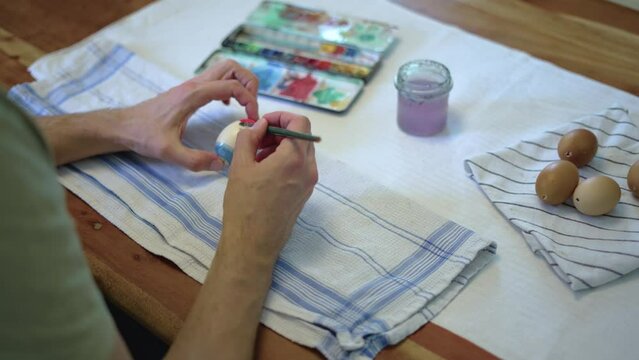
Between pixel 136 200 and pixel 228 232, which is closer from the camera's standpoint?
pixel 228 232

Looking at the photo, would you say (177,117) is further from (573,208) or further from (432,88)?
(573,208)

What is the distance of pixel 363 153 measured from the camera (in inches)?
34.7

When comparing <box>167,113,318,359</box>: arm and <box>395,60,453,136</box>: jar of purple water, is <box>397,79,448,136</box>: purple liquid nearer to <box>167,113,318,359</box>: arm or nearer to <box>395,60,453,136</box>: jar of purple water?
<box>395,60,453,136</box>: jar of purple water

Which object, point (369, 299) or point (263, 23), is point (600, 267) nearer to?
A: point (369, 299)

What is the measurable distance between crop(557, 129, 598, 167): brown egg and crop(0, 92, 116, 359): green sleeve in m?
0.61

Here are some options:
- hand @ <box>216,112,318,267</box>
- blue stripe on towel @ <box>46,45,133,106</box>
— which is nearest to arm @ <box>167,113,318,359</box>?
hand @ <box>216,112,318,267</box>

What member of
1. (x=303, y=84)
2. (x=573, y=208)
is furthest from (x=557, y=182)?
(x=303, y=84)

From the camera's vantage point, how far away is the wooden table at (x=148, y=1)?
663 mm

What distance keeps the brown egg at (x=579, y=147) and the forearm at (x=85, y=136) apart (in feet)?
1.99

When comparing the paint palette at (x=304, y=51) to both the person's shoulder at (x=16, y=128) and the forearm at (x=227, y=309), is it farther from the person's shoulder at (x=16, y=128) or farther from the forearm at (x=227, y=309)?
the person's shoulder at (x=16, y=128)

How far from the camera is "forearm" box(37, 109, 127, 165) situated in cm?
85

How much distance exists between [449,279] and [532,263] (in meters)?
0.11

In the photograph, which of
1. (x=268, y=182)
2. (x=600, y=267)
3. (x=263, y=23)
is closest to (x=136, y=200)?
(x=268, y=182)

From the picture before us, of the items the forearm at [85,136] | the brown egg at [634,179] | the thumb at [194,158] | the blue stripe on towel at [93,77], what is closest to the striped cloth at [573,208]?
the brown egg at [634,179]
